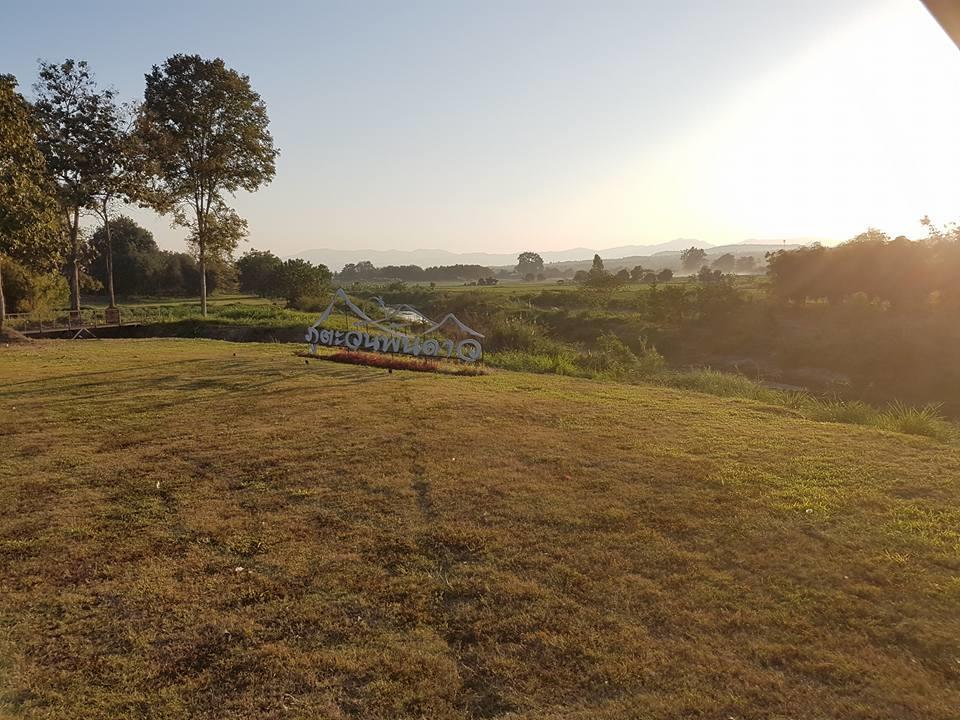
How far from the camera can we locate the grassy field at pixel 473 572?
120 inches

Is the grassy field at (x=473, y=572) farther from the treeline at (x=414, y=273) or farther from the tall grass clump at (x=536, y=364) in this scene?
the treeline at (x=414, y=273)

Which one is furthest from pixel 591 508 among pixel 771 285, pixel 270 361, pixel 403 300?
pixel 403 300

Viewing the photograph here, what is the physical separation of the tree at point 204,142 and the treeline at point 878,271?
1375 inches

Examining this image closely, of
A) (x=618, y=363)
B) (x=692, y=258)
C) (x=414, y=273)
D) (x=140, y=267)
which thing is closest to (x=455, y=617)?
(x=618, y=363)

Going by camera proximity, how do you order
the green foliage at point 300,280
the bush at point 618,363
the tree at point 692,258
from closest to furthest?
the bush at point 618,363
the green foliage at point 300,280
the tree at point 692,258

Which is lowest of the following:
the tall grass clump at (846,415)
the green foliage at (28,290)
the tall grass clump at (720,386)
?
the tall grass clump at (720,386)

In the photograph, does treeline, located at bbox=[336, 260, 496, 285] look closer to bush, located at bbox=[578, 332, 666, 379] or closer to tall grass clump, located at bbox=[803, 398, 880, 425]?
bush, located at bbox=[578, 332, 666, 379]

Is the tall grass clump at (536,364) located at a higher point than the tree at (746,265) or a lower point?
lower

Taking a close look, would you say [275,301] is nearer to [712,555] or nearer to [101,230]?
Result: [101,230]

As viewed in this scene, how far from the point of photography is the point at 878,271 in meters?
36.6

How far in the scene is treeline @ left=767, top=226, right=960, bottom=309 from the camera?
34969 millimetres

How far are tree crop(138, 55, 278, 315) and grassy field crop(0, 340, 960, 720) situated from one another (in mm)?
25317

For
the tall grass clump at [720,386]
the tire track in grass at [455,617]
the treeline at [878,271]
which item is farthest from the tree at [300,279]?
the tire track in grass at [455,617]

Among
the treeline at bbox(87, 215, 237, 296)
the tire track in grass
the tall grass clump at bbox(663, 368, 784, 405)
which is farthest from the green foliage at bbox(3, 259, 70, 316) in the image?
the tire track in grass
